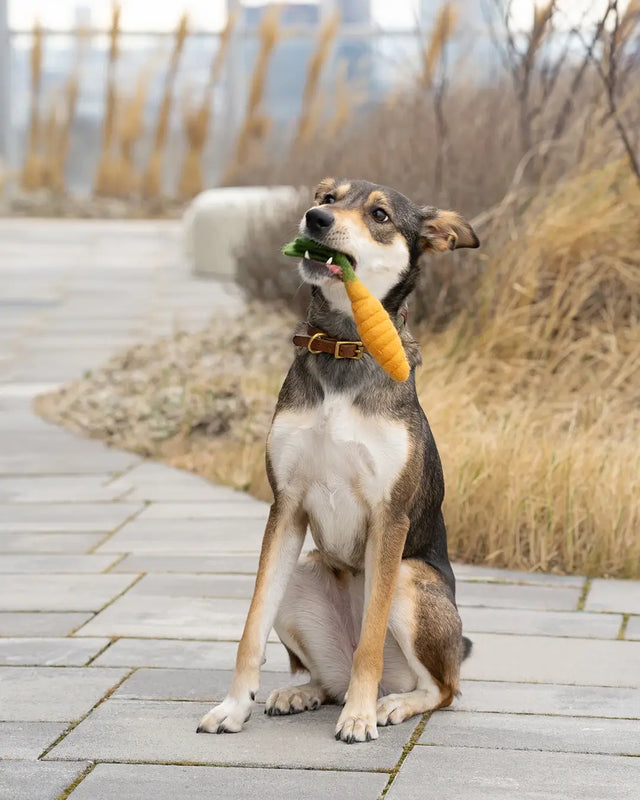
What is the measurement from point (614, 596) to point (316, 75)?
16.3 m

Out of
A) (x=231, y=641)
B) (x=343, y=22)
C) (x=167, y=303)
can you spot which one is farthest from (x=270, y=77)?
(x=231, y=641)

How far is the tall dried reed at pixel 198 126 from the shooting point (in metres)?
20.5

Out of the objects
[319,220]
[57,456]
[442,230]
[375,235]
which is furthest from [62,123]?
[319,220]

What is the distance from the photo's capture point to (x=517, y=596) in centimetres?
470

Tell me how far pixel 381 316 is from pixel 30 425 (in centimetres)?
462

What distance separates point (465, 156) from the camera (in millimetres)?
8711

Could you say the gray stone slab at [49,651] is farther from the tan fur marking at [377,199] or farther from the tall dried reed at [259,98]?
the tall dried reed at [259,98]

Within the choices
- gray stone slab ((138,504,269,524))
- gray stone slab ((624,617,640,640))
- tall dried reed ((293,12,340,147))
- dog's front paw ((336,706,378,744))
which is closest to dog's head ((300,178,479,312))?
dog's front paw ((336,706,378,744))

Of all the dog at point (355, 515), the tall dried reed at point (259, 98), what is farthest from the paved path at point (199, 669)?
the tall dried reed at point (259, 98)

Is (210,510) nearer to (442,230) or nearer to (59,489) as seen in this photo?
(59,489)

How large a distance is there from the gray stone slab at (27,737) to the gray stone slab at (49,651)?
1.69ft

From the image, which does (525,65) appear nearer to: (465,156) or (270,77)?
(465,156)

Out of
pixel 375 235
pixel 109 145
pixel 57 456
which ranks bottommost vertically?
pixel 57 456

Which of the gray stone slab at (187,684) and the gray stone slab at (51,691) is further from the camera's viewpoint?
the gray stone slab at (187,684)
